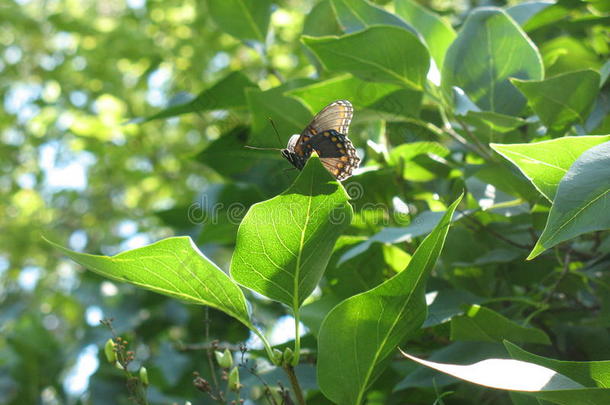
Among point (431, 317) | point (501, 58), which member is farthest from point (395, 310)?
point (501, 58)

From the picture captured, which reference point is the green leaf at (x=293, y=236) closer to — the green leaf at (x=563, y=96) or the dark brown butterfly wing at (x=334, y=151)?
the dark brown butterfly wing at (x=334, y=151)

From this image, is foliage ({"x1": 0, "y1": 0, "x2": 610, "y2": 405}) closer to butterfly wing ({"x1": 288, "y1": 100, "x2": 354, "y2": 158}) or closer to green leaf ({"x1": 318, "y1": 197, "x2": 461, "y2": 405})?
green leaf ({"x1": 318, "y1": 197, "x2": 461, "y2": 405})

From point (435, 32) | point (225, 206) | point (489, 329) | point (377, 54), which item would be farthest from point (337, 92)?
point (489, 329)

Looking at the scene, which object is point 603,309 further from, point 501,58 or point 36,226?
point 36,226

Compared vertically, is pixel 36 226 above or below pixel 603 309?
below

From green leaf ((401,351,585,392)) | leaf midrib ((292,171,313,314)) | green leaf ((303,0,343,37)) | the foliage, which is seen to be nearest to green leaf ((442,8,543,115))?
the foliage
